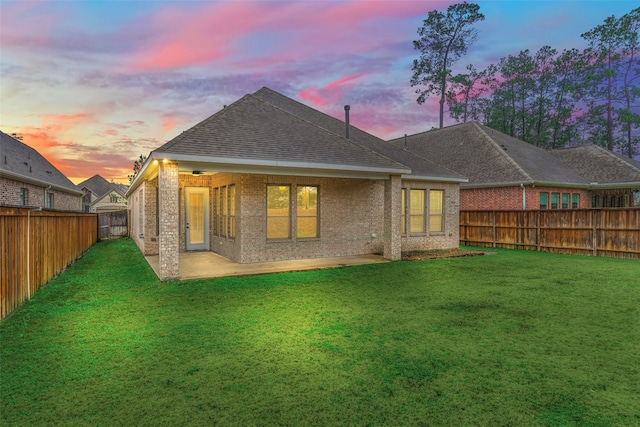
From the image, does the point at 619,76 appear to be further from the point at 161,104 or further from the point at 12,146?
the point at 12,146

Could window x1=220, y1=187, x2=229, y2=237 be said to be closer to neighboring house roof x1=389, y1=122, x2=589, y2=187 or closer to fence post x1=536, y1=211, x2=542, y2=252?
fence post x1=536, y1=211, x2=542, y2=252

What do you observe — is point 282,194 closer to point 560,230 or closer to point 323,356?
point 323,356

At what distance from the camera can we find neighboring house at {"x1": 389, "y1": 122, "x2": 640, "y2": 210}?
18500 mm

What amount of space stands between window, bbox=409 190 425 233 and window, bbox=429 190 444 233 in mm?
473

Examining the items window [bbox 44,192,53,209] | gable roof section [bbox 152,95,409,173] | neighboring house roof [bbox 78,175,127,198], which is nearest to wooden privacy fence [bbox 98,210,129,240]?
window [bbox 44,192,53,209]

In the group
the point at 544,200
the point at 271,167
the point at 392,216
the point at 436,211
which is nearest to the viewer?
the point at 271,167

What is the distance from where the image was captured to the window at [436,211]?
14.8 meters

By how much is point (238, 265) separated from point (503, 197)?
15.2 m

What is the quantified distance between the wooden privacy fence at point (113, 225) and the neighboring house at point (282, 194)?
423 inches

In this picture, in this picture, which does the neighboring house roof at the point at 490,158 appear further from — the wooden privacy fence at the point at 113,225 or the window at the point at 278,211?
the wooden privacy fence at the point at 113,225

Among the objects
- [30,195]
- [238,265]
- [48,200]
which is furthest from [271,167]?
[48,200]

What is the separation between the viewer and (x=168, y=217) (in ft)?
27.5

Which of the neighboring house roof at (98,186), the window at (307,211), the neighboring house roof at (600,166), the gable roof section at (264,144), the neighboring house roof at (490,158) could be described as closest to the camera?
the gable roof section at (264,144)

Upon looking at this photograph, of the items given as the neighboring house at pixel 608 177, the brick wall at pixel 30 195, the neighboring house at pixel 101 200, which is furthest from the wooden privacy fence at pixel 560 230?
the neighboring house at pixel 101 200
